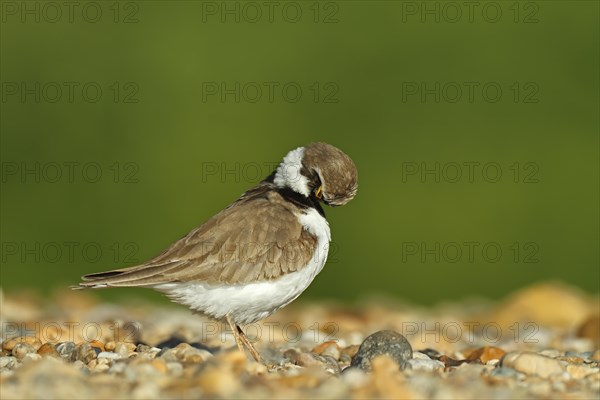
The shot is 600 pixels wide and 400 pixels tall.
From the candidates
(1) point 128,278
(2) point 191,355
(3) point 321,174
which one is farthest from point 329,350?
(1) point 128,278

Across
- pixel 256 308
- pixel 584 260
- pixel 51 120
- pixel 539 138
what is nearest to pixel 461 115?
pixel 539 138

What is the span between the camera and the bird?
266 inches

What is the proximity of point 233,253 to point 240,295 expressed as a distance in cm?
27

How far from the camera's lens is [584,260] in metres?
13.2

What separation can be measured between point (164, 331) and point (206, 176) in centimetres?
451

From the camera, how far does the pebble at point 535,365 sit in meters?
5.99

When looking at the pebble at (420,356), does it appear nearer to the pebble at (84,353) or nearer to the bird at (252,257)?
the bird at (252,257)

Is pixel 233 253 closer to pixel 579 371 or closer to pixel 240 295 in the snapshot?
pixel 240 295

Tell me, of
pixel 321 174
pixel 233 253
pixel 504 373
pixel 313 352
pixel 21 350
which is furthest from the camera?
pixel 313 352

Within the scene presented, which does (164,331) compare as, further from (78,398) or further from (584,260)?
(584,260)

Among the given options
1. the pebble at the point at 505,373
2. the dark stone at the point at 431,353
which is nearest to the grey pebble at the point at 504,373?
the pebble at the point at 505,373

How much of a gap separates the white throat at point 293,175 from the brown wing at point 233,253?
0.26 meters

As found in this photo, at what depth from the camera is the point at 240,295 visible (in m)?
6.76

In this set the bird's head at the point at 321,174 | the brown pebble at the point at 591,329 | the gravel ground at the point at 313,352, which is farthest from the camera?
the brown pebble at the point at 591,329
